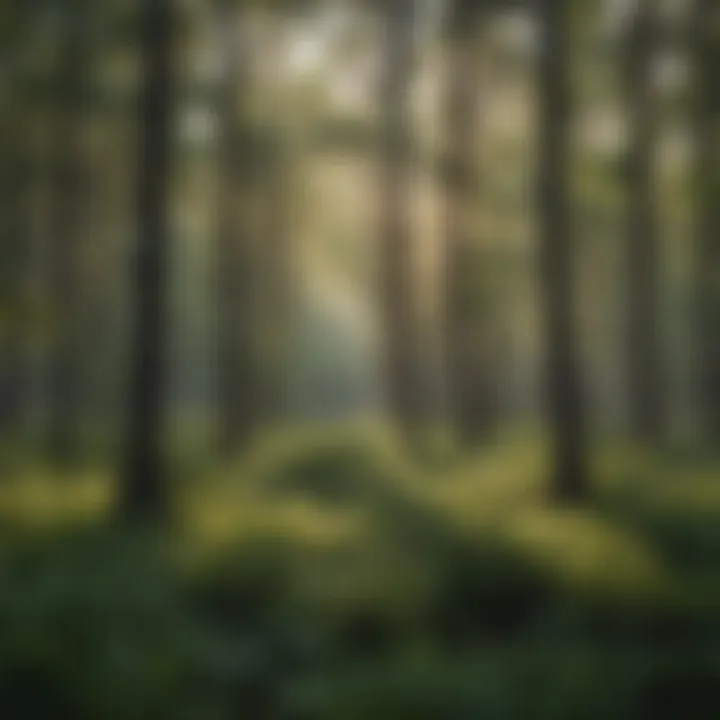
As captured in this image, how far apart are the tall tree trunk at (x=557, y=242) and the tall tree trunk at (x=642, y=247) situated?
2.94 ft

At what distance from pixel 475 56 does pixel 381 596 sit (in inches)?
210

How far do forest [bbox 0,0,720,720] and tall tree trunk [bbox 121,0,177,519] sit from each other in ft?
0.10

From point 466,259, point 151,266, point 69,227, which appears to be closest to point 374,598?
point 151,266

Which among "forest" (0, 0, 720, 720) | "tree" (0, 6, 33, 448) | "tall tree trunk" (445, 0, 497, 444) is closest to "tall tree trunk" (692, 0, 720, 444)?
"forest" (0, 0, 720, 720)

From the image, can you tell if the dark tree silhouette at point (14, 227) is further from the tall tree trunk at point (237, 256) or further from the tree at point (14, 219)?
the tall tree trunk at point (237, 256)

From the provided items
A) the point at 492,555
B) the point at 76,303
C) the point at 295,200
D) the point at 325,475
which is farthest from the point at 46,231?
the point at 492,555

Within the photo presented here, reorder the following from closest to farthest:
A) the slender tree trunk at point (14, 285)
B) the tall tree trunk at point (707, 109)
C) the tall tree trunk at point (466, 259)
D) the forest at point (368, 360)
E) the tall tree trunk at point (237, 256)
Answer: the forest at point (368, 360), the slender tree trunk at point (14, 285), the tall tree trunk at point (707, 109), the tall tree trunk at point (466, 259), the tall tree trunk at point (237, 256)

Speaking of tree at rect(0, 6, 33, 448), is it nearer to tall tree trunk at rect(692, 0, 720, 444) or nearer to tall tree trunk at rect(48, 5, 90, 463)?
tall tree trunk at rect(48, 5, 90, 463)

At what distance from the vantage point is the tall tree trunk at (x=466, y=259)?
10359 millimetres

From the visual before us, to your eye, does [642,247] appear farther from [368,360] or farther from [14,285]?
[14,285]

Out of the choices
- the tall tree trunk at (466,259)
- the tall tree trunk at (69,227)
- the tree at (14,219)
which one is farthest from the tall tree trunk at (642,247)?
→ the tree at (14,219)

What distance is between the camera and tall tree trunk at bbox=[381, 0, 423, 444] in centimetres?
1026

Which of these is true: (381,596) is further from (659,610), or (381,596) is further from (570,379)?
(570,379)

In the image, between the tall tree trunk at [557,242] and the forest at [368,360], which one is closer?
the forest at [368,360]
